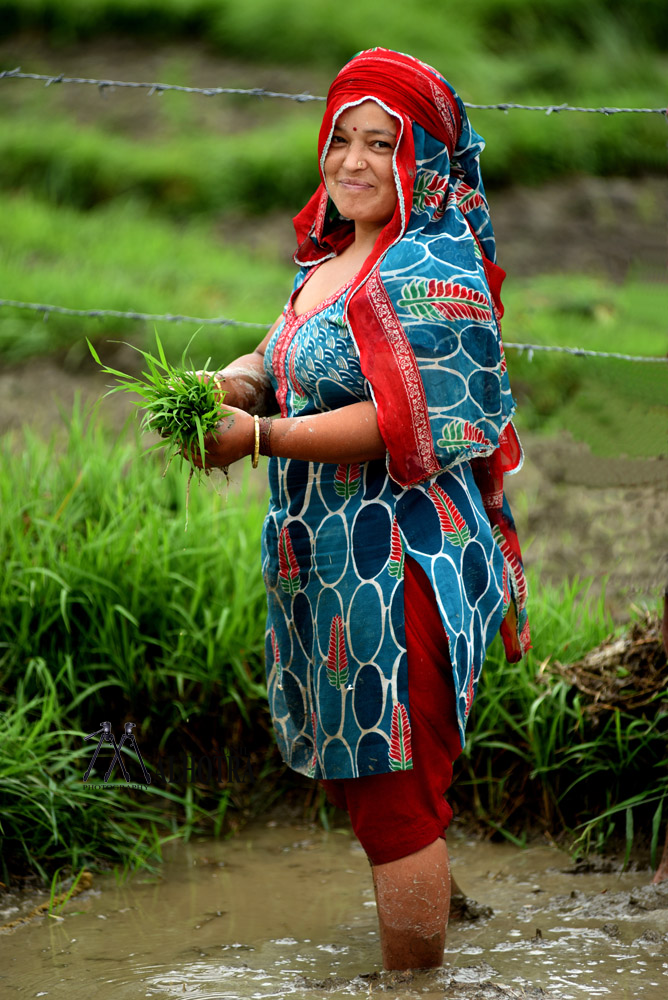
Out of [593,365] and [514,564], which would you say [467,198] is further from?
[593,365]

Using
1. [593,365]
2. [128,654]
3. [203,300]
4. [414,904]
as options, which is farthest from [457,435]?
[203,300]

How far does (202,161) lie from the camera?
8172 mm

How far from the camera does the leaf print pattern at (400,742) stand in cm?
211

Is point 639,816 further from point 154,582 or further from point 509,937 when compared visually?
point 154,582

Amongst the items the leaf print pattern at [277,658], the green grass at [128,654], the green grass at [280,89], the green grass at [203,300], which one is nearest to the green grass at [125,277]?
the green grass at [203,300]

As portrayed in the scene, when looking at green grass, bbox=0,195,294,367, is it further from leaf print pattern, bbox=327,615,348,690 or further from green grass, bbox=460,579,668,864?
leaf print pattern, bbox=327,615,348,690

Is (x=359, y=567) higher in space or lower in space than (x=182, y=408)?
lower

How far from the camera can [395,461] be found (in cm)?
207

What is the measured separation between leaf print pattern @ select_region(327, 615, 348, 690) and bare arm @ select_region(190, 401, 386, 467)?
1.07ft

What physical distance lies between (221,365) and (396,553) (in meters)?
0.72

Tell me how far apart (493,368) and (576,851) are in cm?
138

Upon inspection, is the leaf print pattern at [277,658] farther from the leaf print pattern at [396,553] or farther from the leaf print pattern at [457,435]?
the leaf print pattern at [457,435]

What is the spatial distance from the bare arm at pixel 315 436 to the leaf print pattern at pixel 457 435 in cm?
11

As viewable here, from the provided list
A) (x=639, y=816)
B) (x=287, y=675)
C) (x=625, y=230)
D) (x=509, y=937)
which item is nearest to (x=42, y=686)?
(x=287, y=675)
